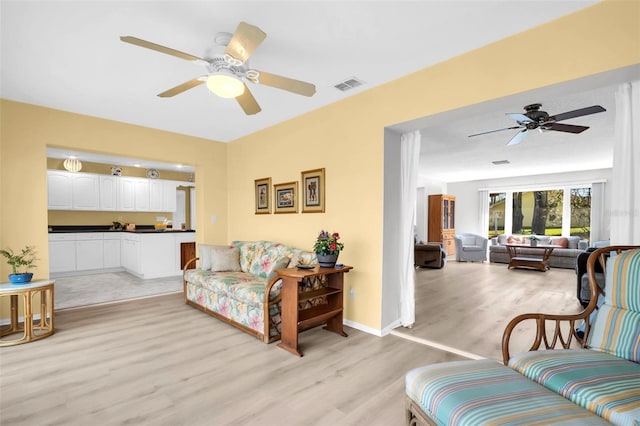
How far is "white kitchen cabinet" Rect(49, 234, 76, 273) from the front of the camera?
6184mm

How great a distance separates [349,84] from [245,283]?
8.11ft

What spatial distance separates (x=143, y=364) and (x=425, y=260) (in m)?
6.55

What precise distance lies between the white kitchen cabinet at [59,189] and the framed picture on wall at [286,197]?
204 inches

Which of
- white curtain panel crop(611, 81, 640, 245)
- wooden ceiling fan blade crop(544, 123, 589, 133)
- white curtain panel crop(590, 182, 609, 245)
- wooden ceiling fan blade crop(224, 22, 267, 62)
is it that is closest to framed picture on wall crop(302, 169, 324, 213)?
wooden ceiling fan blade crop(224, 22, 267, 62)

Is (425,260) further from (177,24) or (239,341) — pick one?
(177,24)

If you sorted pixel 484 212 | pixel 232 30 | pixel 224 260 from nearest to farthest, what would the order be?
pixel 232 30 < pixel 224 260 < pixel 484 212

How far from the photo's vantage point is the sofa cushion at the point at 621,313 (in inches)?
63.4

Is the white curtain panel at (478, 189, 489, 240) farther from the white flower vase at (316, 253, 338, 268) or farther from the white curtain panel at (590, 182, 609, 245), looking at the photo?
the white flower vase at (316, 253, 338, 268)

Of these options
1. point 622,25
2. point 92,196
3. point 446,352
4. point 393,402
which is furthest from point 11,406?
point 92,196

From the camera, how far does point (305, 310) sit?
3254mm

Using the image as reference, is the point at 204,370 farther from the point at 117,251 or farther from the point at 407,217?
the point at 117,251

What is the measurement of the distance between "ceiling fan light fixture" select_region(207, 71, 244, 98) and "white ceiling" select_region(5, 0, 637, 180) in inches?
14.6

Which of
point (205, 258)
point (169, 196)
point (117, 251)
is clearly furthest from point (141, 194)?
point (205, 258)

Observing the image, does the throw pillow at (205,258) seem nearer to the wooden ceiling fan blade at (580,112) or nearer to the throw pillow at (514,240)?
the wooden ceiling fan blade at (580,112)
